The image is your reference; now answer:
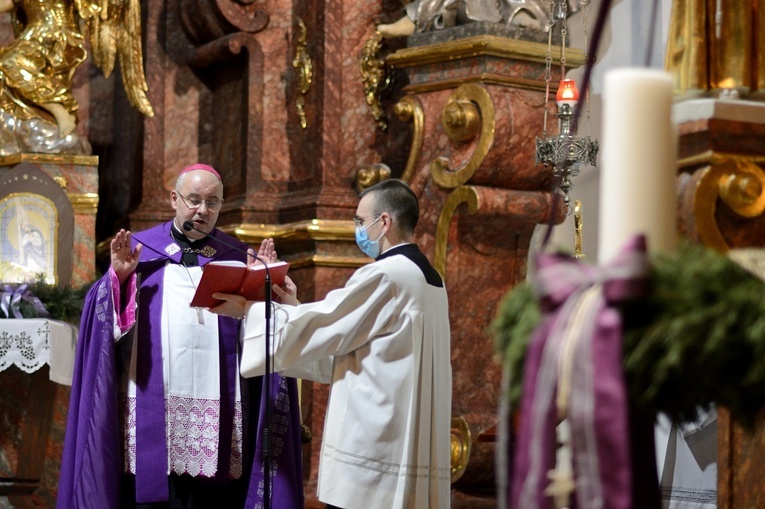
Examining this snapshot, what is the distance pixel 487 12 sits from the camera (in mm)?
6906

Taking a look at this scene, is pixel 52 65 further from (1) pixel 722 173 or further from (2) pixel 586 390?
(2) pixel 586 390

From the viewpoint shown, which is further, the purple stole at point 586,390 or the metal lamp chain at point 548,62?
the metal lamp chain at point 548,62

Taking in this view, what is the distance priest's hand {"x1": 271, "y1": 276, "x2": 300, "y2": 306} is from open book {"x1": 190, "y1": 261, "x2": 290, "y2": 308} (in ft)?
0.55

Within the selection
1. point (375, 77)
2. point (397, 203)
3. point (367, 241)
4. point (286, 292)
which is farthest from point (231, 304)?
point (375, 77)

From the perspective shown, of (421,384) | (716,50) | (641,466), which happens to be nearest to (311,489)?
(421,384)

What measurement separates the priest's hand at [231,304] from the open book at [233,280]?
0.05ft

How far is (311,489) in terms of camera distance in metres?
7.14

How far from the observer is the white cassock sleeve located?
468 cm

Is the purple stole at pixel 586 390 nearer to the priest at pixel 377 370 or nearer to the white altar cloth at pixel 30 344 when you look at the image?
the priest at pixel 377 370

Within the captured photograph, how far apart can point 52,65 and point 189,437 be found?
3.26 m

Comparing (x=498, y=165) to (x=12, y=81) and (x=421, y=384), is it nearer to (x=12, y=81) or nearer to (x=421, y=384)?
(x=421, y=384)

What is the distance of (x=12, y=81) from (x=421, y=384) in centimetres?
403

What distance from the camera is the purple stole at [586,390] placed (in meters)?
1.49

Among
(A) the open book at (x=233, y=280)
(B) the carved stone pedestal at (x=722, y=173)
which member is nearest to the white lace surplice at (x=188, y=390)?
(A) the open book at (x=233, y=280)
